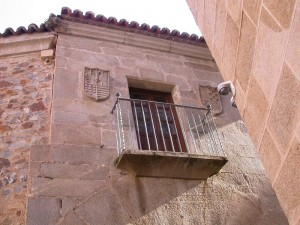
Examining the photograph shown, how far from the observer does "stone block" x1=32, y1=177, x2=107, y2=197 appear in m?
3.51

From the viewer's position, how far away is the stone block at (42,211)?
10.7ft

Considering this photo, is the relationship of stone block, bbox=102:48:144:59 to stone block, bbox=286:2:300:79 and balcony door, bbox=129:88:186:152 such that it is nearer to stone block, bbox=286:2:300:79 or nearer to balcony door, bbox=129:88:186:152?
balcony door, bbox=129:88:186:152

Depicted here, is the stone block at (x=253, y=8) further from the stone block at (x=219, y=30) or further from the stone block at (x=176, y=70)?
the stone block at (x=176, y=70)

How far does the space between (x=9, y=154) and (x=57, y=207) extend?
2.96 ft

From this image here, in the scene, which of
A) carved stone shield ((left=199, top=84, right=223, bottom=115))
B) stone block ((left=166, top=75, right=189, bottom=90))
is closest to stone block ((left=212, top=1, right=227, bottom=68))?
carved stone shield ((left=199, top=84, right=223, bottom=115))

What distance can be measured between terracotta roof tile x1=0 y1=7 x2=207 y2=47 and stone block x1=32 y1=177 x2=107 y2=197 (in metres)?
2.70

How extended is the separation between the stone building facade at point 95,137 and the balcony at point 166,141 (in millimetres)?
120

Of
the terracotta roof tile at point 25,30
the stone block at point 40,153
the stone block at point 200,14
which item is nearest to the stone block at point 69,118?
the stone block at point 40,153

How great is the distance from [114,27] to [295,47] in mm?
4631

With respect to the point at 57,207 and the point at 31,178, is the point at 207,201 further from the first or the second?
the point at 31,178

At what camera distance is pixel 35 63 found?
5031 millimetres

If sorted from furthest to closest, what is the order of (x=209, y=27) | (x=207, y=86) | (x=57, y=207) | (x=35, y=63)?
(x=207, y=86) < (x=35, y=63) < (x=57, y=207) < (x=209, y=27)

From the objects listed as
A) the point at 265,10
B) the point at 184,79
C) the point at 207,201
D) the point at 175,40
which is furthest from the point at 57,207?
the point at 175,40

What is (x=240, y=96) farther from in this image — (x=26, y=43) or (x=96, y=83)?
(x=26, y=43)
